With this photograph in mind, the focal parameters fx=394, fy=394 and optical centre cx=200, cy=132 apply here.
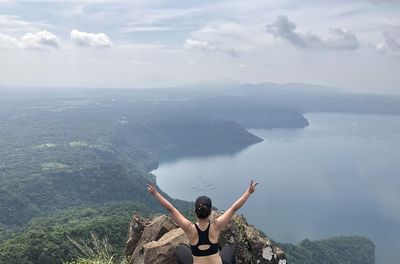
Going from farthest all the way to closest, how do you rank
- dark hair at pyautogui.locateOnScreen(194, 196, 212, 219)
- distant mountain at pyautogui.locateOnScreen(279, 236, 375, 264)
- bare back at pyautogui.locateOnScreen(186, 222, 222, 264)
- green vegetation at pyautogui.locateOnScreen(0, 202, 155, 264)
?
distant mountain at pyautogui.locateOnScreen(279, 236, 375, 264) → green vegetation at pyautogui.locateOnScreen(0, 202, 155, 264) → bare back at pyautogui.locateOnScreen(186, 222, 222, 264) → dark hair at pyautogui.locateOnScreen(194, 196, 212, 219)

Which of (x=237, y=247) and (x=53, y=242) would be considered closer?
(x=237, y=247)

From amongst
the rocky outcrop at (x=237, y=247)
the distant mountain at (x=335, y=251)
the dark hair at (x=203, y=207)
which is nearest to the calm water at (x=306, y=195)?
the distant mountain at (x=335, y=251)

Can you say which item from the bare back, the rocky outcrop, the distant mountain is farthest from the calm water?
the bare back

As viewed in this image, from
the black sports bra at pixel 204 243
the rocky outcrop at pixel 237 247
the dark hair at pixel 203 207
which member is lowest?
the rocky outcrop at pixel 237 247

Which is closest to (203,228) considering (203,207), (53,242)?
(203,207)

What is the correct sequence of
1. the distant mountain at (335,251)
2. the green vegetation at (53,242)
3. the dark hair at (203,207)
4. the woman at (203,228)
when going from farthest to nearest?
the distant mountain at (335,251)
the green vegetation at (53,242)
the woman at (203,228)
the dark hair at (203,207)

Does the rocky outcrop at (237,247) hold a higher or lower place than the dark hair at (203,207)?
lower

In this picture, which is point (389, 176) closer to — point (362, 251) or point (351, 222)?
point (351, 222)

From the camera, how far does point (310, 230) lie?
Answer: 11519 cm

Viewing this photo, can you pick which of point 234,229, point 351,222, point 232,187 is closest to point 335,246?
point 351,222

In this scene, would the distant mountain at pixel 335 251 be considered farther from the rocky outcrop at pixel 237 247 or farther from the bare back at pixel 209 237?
the bare back at pixel 209 237

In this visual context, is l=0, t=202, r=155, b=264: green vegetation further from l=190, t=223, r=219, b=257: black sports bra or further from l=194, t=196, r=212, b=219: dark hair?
l=194, t=196, r=212, b=219: dark hair

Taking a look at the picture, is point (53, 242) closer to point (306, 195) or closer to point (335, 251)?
point (335, 251)

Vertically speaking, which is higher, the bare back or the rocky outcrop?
the bare back
